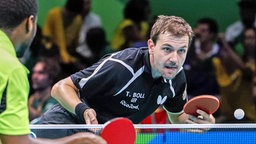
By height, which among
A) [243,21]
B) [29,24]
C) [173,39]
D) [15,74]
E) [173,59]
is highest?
[29,24]

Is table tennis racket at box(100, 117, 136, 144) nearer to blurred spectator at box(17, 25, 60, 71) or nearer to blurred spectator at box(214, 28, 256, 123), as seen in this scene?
blurred spectator at box(214, 28, 256, 123)

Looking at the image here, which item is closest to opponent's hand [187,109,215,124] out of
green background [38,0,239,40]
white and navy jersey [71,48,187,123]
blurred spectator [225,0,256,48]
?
white and navy jersey [71,48,187,123]

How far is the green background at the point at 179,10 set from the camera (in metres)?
11.7

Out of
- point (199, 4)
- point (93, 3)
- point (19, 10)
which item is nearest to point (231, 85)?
point (199, 4)

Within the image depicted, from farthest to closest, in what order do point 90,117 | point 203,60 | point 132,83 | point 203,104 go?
point 203,60, point 132,83, point 203,104, point 90,117

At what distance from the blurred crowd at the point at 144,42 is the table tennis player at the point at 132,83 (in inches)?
137

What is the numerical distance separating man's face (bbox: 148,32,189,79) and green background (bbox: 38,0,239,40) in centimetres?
511

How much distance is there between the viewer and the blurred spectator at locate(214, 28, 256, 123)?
10.7 metres

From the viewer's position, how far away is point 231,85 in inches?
424

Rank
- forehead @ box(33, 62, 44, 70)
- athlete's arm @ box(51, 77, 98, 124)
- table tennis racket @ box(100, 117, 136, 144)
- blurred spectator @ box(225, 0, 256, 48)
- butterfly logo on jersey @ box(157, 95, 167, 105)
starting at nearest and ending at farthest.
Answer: table tennis racket @ box(100, 117, 136, 144) → athlete's arm @ box(51, 77, 98, 124) → butterfly logo on jersey @ box(157, 95, 167, 105) → forehead @ box(33, 62, 44, 70) → blurred spectator @ box(225, 0, 256, 48)

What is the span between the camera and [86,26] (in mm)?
11328

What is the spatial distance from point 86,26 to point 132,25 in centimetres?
60

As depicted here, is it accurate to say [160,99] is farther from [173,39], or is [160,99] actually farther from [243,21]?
[243,21]

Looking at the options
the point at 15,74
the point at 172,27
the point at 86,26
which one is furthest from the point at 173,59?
the point at 86,26
